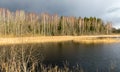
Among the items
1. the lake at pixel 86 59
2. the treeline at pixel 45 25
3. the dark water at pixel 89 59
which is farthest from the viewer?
the treeline at pixel 45 25

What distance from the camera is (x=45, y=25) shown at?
97875 mm

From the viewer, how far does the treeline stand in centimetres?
8188

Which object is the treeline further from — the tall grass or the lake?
the tall grass

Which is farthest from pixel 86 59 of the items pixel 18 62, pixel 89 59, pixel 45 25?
pixel 45 25

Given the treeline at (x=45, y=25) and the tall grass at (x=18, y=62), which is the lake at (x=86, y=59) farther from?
the treeline at (x=45, y=25)

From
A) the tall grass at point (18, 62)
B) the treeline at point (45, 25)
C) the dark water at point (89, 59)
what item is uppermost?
the treeline at point (45, 25)

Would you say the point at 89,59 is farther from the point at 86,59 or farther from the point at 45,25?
the point at 45,25

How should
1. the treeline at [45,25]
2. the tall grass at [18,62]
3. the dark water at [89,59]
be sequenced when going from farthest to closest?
1. the treeline at [45,25]
2. the dark water at [89,59]
3. the tall grass at [18,62]

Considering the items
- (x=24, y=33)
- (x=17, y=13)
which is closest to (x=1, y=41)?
(x=24, y=33)

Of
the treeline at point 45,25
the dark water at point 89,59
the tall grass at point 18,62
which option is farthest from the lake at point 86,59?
the treeline at point 45,25

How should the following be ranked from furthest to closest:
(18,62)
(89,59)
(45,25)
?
(45,25) → (89,59) → (18,62)

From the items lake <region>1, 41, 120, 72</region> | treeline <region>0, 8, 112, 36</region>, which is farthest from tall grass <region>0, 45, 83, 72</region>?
treeline <region>0, 8, 112, 36</region>

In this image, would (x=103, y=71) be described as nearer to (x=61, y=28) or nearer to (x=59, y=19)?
(x=61, y=28)

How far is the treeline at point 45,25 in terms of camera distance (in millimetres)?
81875
